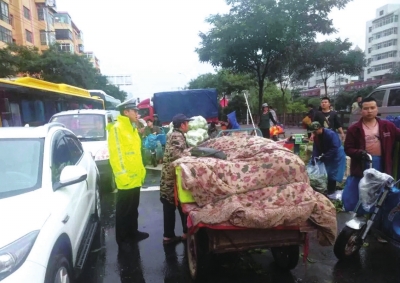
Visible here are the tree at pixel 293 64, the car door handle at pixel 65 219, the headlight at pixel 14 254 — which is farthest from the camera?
the tree at pixel 293 64

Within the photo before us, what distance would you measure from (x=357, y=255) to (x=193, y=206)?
7.14 ft

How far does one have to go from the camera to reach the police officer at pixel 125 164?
413 centimetres

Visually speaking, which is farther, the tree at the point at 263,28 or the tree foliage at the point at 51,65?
the tree foliage at the point at 51,65

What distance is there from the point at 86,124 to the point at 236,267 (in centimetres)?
580

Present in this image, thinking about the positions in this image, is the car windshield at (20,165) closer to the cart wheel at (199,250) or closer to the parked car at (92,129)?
the cart wheel at (199,250)

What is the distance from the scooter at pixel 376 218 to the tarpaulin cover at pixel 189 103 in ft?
40.0

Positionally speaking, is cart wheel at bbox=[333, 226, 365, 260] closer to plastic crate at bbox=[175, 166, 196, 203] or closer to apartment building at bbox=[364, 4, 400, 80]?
plastic crate at bbox=[175, 166, 196, 203]

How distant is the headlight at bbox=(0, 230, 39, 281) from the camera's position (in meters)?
1.98

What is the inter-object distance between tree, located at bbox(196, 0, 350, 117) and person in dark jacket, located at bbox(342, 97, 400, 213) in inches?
323

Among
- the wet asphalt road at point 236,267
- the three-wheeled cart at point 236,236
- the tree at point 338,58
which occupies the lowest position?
the wet asphalt road at point 236,267

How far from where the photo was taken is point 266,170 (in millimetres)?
3172

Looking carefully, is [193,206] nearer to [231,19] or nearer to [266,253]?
[266,253]

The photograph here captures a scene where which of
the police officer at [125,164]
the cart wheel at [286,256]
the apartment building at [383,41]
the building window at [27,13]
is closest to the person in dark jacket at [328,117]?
the cart wheel at [286,256]

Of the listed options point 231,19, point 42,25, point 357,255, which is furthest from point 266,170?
point 42,25
